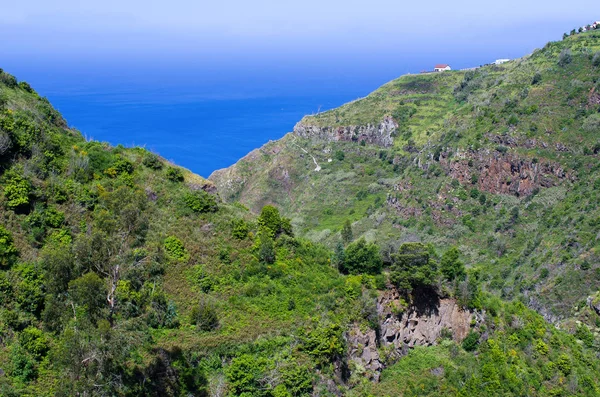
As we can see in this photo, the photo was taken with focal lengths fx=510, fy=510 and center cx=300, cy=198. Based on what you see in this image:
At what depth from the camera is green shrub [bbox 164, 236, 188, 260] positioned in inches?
1128

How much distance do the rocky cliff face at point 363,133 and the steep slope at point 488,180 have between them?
221 millimetres

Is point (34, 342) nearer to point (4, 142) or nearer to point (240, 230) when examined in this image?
point (4, 142)

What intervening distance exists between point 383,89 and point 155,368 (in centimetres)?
Answer: 10540

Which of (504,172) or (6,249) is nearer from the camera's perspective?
(6,249)

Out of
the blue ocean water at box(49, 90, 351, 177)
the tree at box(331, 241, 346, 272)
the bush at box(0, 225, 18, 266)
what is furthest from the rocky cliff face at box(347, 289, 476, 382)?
the blue ocean water at box(49, 90, 351, 177)

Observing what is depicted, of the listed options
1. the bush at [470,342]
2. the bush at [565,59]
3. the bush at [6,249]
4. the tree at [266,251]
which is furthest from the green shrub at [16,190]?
the bush at [565,59]

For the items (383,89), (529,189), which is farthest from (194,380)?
(383,89)

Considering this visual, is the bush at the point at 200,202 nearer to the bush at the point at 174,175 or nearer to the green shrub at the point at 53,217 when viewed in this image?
the bush at the point at 174,175

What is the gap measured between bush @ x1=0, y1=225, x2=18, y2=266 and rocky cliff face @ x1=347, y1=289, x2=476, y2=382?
17241 mm

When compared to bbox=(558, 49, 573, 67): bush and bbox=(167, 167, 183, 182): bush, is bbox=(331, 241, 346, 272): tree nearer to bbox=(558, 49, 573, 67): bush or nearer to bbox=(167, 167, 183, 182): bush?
bbox=(167, 167, 183, 182): bush

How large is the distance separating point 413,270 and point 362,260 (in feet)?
11.1

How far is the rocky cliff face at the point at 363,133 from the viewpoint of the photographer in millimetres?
99875

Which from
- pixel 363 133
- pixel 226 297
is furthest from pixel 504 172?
pixel 226 297

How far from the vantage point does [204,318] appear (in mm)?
24891
